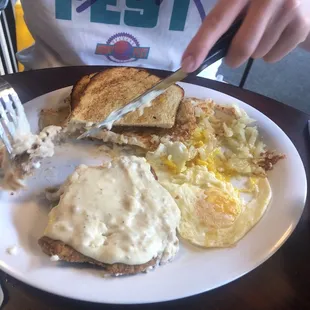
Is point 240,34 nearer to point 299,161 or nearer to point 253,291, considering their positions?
point 299,161

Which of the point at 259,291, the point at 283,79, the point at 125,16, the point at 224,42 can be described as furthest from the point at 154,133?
the point at 283,79

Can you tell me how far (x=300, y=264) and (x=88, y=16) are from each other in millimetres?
1192

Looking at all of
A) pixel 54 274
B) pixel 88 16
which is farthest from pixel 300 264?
pixel 88 16

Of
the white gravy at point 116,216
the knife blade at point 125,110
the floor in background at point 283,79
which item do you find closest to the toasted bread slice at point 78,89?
the knife blade at point 125,110

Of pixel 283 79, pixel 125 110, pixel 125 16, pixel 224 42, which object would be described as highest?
pixel 224 42

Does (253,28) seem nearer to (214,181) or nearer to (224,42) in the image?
(224,42)

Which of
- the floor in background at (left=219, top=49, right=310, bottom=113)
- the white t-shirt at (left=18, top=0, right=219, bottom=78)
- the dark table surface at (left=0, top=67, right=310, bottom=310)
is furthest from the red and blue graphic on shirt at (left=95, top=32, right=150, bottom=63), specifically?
the floor in background at (left=219, top=49, right=310, bottom=113)

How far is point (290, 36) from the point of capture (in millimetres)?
1206

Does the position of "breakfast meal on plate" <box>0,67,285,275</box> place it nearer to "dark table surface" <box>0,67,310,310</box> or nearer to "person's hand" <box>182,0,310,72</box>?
"dark table surface" <box>0,67,310,310</box>

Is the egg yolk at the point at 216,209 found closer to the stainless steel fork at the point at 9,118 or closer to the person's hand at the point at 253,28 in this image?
the person's hand at the point at 253,28

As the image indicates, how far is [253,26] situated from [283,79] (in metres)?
2.37

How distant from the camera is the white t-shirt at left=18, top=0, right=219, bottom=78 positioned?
1.65m

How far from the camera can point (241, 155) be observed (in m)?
1.37

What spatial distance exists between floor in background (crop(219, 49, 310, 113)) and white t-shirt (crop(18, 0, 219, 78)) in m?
1.53
